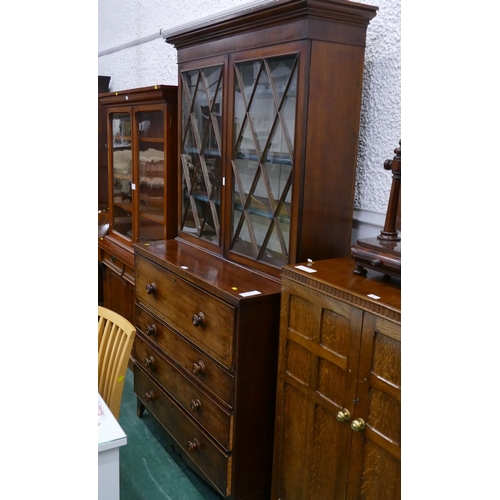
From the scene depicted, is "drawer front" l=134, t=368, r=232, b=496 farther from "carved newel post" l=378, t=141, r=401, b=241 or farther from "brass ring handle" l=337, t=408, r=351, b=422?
"carved newel post" l=378, t=141, r=401, b=241

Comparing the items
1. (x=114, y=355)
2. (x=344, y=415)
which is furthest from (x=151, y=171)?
Answer: (x=344, y=415)

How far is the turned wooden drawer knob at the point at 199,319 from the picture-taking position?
1.82 metres

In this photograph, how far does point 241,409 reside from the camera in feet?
5.61

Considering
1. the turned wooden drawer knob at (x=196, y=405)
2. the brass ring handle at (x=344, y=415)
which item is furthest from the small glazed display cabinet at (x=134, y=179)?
the brass ring handle at (x=344, y=415)

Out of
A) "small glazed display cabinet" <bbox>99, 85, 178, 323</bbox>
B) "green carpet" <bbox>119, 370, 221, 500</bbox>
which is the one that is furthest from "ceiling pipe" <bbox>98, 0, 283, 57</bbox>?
"green carpet" <bbox>119, 370, 221, 500</bbox>

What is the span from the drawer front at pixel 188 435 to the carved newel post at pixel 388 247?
896mm

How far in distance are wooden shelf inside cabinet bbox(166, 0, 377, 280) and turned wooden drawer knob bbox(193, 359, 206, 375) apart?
42 centimetres

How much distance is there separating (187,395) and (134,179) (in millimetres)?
1424

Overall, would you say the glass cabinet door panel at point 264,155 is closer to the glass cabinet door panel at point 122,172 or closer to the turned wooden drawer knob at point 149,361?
the turned wooden drawer knob at point 149,361

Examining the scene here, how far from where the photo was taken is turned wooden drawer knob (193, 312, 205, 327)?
1816 millimetres

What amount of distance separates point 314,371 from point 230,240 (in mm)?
723

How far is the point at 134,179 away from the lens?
291cm

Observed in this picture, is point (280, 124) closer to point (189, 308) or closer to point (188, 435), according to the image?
point (189, 308)

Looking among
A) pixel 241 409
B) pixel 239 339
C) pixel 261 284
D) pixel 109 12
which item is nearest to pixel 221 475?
pixel 241 409
